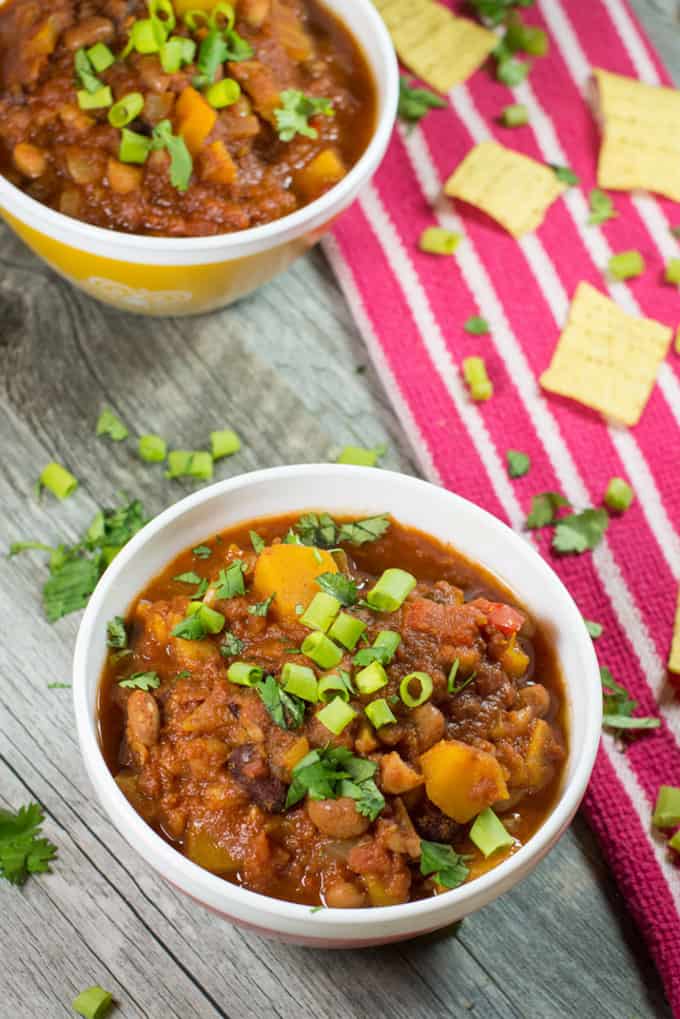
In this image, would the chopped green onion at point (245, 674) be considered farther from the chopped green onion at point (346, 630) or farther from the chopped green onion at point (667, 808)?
the chopped green onion at point (667, 808)

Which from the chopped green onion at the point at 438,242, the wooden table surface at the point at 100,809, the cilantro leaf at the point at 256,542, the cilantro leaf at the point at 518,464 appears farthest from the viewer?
the chopped green onion at the point at 438,242

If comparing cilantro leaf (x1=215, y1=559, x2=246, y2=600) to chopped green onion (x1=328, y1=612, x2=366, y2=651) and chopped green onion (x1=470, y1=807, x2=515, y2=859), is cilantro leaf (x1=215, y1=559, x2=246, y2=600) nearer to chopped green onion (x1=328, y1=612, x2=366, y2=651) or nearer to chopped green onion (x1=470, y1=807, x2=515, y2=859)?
chopped green onion (x1=328, y1=612, x2=366, y2=651)

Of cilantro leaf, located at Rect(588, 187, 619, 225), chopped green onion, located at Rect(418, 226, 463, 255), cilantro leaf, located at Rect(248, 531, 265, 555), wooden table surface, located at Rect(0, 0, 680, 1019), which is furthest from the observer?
cilantro leaf, located at Rect(588, 187, 619, 225)

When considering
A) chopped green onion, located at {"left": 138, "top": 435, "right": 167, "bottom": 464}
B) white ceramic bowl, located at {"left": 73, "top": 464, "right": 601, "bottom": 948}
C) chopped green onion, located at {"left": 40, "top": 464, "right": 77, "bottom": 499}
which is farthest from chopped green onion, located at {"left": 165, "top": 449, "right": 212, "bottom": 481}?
white ceramic bowl, located at {"left": 73, "top": 464, "right": 601, "bottom": 948}

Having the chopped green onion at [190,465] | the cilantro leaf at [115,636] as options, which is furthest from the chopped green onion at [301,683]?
the chopped green onion at [190,465]

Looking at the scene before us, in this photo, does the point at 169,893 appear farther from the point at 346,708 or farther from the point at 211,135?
the point at 211,135

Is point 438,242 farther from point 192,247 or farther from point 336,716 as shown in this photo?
point 336,716
